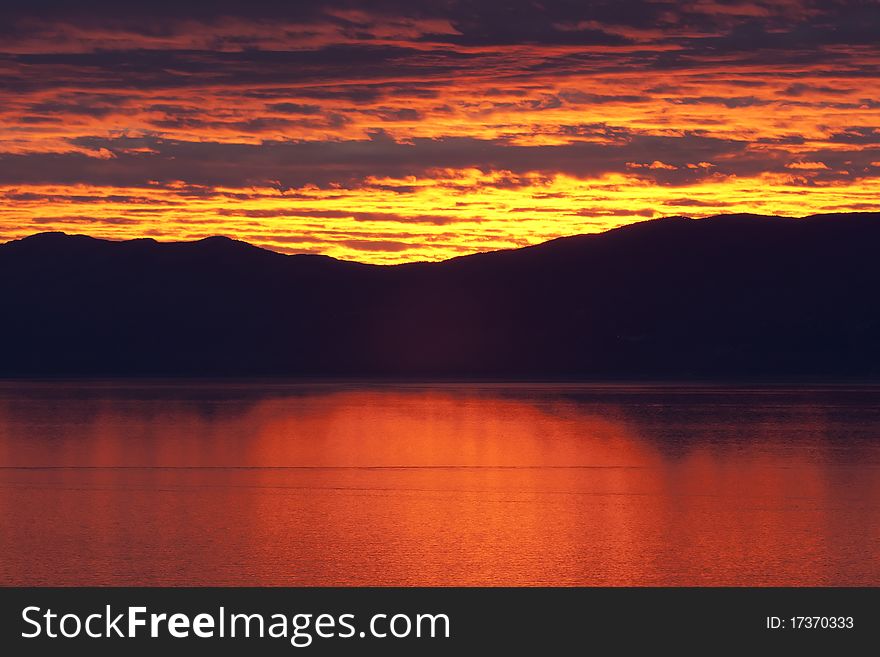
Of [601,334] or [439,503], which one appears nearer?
[439,503]

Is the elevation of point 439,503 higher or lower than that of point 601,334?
lower

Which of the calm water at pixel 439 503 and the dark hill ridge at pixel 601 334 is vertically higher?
the dark hill ridge at pixel 601 334

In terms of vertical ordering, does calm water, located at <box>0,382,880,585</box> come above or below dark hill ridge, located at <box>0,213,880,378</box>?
below

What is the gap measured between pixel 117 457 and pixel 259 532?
13.7 metres

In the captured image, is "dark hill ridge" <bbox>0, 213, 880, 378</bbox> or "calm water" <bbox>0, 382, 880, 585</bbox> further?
"dark hill ridge" <bbox>0, 213, 880, 378</bbox>

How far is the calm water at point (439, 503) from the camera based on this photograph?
1786 cm

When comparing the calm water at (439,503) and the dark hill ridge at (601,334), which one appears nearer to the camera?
the calm water at (439,503)

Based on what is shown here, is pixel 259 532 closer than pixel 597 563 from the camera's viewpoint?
No

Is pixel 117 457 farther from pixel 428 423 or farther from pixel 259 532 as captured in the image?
pixel 428 423

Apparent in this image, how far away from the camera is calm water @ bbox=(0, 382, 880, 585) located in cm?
1786

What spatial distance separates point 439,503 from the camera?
79.9 feet
